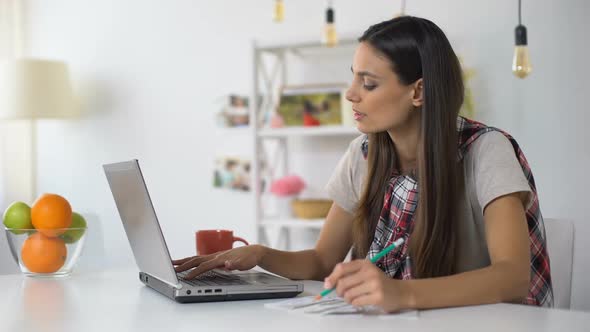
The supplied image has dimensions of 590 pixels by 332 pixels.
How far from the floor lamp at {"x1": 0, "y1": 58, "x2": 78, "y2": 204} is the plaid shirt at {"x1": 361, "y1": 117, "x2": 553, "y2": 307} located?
2668mm

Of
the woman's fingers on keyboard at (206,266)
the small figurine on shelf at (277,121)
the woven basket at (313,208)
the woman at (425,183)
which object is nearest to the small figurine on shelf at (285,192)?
the woven basket at (313,208)

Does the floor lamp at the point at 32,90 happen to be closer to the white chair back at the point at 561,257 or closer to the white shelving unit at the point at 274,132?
the white shelving unit at the point at 274,132

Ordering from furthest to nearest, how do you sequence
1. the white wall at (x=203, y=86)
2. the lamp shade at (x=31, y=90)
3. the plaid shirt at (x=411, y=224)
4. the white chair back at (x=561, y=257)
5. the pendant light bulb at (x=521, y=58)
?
the lamp shade at (x=31, y=90) → the white wall at (x=203, y=86) → the pendant light bulb at (x=521, y=58) → the white chair back at (x=561, y=257) → the plaid shirt at (x=411, y=224)

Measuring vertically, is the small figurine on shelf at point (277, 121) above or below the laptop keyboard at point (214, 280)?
above

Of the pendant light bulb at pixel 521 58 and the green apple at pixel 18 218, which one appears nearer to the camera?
the green apple at pixel 18 218

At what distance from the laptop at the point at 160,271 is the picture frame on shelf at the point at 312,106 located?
1904mm

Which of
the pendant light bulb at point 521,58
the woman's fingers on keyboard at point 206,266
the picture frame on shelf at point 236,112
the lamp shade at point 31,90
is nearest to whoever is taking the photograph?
the woman's fingers on keyboard at point 206,266

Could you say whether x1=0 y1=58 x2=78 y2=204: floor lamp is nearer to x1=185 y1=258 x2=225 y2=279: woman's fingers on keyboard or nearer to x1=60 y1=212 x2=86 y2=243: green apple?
x1=60 y1=212 x2=86 y2=243: green apple

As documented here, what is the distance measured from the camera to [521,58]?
8.61ft

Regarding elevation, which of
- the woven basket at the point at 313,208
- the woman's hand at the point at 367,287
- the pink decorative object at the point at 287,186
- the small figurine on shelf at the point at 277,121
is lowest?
the woven basket at the point at 313,208

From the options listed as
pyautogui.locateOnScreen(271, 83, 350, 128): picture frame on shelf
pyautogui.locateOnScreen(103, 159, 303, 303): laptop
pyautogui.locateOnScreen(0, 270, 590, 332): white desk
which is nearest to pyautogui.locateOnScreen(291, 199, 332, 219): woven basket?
pyautogui.locateOnScreen(271, 83, 350, 128): picture frame on shelf

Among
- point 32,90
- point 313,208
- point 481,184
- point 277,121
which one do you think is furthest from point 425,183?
point 32,90

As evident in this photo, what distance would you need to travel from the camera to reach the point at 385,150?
5.76 ft

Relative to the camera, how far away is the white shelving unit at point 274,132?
338 cm
